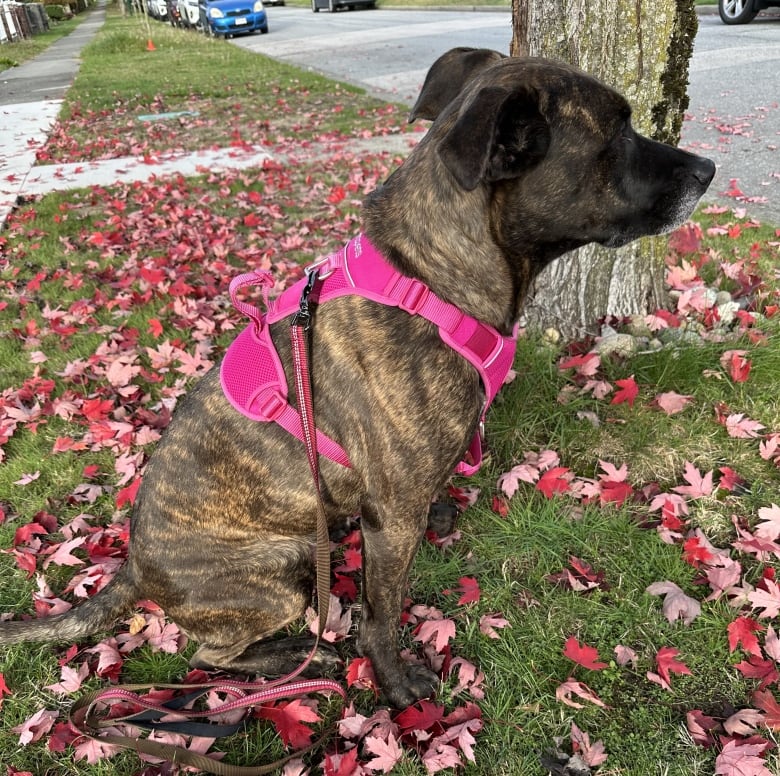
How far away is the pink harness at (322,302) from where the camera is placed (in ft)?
6.41

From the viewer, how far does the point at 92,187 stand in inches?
281

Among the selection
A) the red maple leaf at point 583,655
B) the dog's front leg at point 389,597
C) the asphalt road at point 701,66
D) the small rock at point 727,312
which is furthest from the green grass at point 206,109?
the red maple leaf at point 583,655

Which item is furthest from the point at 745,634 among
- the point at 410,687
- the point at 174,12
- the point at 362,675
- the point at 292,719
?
the point at 174,12

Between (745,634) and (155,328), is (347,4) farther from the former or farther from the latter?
(745,634)

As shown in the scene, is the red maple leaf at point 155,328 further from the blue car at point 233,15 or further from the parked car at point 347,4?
the parked car at point 347,4

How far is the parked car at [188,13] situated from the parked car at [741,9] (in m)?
23.0

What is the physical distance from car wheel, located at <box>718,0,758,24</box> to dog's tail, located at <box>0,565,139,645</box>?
16.7 metres

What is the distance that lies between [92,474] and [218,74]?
1460 centimetres

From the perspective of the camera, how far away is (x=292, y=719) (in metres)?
2.20

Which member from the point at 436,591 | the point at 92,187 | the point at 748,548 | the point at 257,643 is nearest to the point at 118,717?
the point at 257,643

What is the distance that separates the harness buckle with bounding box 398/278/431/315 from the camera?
1.94 m

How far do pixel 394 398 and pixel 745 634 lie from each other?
5.16ft

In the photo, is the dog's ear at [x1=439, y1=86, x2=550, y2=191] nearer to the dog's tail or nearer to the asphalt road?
the dog's tail

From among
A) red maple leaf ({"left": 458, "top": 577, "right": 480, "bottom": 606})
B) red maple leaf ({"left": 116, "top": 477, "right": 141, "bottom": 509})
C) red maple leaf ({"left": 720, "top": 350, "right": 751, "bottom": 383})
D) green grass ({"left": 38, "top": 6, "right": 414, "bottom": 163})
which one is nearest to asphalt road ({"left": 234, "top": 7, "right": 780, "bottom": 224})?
green grass ({"left": 38, "top": 6, "right": 414, "bottom": 163})
